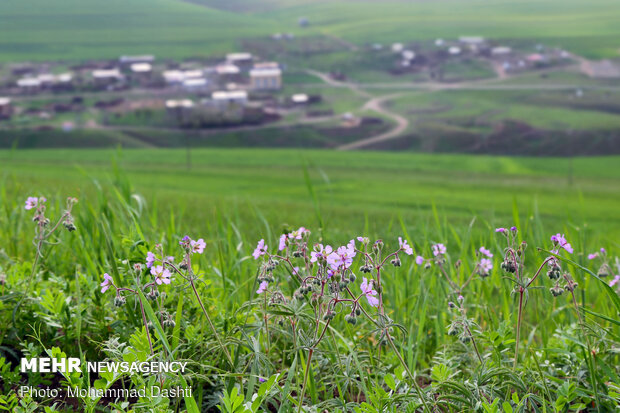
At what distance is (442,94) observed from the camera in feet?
258

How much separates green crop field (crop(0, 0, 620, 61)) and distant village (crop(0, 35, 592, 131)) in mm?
5117

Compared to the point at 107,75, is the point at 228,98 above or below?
below

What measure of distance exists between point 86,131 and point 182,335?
223 ft

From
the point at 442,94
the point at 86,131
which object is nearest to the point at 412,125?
the point at 442,94

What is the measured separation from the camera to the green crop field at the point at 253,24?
91.2m

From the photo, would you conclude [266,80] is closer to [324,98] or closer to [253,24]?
[324,98]

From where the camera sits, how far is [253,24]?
103250 mm

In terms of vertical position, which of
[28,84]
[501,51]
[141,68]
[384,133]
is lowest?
[384,133]

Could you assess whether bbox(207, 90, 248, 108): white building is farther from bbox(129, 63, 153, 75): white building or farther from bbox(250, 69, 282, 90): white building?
bbox(129, 63, 153, 75): white building

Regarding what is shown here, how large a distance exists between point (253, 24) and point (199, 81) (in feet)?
91.7

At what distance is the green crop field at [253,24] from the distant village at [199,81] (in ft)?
16.8

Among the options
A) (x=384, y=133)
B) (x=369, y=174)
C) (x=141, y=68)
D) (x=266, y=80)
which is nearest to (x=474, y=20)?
(x=384, y=133)

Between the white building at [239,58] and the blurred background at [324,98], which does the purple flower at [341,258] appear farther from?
Result: the white building at [239,58]

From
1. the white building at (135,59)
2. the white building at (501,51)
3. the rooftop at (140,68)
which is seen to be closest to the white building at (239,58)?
the white building at (135,59)
